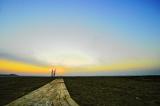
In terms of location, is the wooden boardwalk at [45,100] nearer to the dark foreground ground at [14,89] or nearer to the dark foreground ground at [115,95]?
the dark foreground ground at [115,95]

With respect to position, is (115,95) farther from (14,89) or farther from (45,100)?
(14,89)

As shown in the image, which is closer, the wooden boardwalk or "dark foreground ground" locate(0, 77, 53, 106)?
the wooden boardwalk

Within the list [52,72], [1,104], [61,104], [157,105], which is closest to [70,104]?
[61,104]

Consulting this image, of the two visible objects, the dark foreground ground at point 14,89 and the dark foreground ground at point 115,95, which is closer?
the dark foreground ground at point 115,95

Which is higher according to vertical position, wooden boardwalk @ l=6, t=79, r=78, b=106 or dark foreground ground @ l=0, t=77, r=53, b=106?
dark foreground ground @ l=0, t=77, r=53, b=106

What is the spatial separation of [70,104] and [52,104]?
3.45ft

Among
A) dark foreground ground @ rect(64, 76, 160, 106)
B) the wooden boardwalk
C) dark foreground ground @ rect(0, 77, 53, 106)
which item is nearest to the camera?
the wooden boardwalk

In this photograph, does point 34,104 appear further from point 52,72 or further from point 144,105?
point 52,72

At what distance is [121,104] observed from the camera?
10195 mm

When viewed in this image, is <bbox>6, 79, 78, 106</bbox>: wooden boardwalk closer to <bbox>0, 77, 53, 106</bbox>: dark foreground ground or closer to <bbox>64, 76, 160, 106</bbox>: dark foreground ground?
<bbox>64, 76, 160, 106</bbox>: dark foreground ground

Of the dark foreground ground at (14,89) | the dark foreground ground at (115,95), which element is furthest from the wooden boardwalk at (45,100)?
the dark foreground ground at (14,89)

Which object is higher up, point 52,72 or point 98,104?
point 52,72

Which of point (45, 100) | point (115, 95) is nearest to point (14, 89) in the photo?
point (45, 100)

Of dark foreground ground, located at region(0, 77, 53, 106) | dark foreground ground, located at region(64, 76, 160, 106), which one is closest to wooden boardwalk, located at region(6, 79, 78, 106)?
dark foreground ground, located at region(64, 76, 160, 106)
